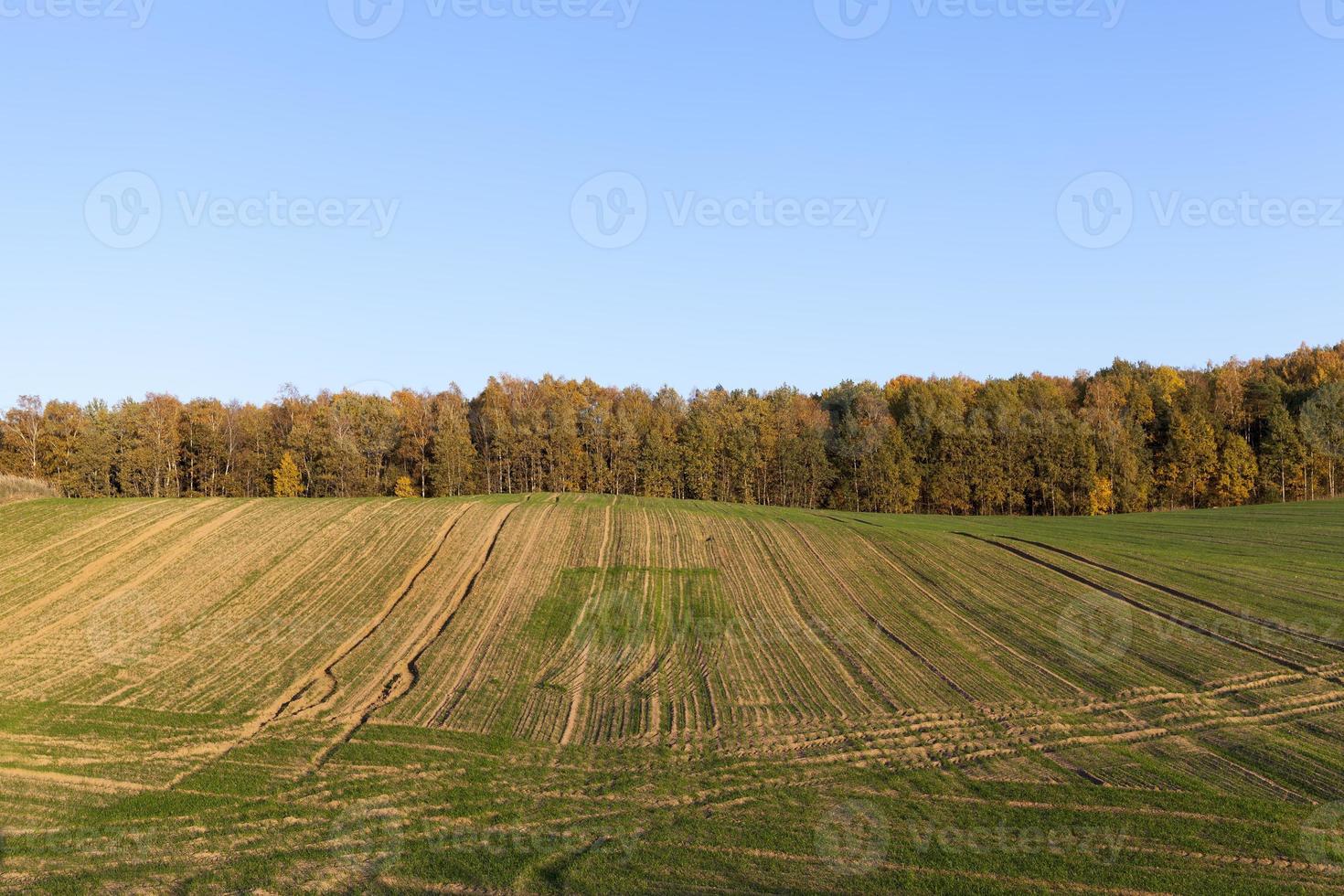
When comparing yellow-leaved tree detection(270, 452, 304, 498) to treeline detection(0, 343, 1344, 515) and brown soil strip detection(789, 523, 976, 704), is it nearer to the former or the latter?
treeline detection(0, 343, 1344, 515)

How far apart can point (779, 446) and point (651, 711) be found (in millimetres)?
63492

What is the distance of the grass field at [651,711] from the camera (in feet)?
49.5

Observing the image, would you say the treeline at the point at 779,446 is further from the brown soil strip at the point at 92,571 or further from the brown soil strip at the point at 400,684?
the brown soil strip at the point at 400,684

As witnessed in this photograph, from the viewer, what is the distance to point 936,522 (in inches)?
2313

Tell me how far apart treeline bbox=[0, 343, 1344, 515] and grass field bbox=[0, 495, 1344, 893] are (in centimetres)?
3405

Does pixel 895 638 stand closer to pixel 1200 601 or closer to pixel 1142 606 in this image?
pixel 1142 606

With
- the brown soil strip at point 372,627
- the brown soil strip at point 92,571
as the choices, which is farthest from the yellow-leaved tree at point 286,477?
the brown soil strip at point 372,627

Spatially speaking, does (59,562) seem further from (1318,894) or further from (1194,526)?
(1194,526)

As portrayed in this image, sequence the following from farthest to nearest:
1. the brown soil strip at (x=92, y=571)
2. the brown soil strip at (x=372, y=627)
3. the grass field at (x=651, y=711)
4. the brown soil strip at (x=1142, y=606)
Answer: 1. the brown soil strip at (x=92, y=571)
2. the brown soil strip at (x=1142, y=606)
3. the brown soil strip at (x=372, y=627)
4. the grass field at (x=651, y=711)

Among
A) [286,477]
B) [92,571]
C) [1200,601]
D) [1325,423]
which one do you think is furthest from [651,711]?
[1325,423]

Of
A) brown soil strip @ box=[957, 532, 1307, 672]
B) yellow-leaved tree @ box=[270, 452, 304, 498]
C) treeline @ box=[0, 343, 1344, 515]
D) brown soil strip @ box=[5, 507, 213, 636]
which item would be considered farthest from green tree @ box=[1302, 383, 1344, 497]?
yellow-leaved tree @ box=[270, 452, 304, 498]

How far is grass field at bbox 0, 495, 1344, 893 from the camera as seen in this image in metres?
15.1

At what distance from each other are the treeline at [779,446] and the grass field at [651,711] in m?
34.1

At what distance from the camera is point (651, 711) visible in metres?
23.6
